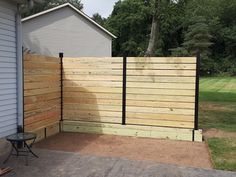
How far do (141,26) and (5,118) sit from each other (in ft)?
147

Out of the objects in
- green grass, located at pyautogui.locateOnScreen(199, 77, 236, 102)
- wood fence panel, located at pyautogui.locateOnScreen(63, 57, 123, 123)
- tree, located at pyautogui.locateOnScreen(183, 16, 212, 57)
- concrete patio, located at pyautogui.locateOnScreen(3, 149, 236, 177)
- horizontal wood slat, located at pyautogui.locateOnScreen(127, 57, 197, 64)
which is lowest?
concrete patio, located at pyautogui.locateOnScreen(3, 149, 236, 177)

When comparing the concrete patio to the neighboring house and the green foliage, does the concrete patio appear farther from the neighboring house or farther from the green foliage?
the green foliage

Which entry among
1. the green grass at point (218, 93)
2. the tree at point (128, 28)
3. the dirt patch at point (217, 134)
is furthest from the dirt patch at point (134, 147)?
the tree at point (128, 28)

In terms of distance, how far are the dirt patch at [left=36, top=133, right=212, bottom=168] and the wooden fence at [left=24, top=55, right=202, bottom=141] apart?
340 mm

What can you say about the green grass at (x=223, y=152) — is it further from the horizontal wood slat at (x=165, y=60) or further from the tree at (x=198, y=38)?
the tree at (x=198, y=38)

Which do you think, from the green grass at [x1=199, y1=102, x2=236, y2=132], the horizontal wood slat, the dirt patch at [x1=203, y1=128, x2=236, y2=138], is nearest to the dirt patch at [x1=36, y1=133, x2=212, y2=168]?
the dirt patch at [x1=203, y1=128, x2=236, y2=138]

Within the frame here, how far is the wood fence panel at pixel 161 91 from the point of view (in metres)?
7.70

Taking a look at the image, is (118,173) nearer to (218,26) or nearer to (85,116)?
(85,116)

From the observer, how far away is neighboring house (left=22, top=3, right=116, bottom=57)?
19.5 meters

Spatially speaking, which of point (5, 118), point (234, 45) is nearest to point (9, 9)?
point (5, 118)

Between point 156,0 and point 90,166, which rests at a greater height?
point 156,0

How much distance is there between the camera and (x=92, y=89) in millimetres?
8430

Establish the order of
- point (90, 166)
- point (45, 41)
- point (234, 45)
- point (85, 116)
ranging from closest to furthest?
point (90, 166) → point (85, 116) → point (45, 41) → point (234, 45)

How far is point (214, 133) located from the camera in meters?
8.32
